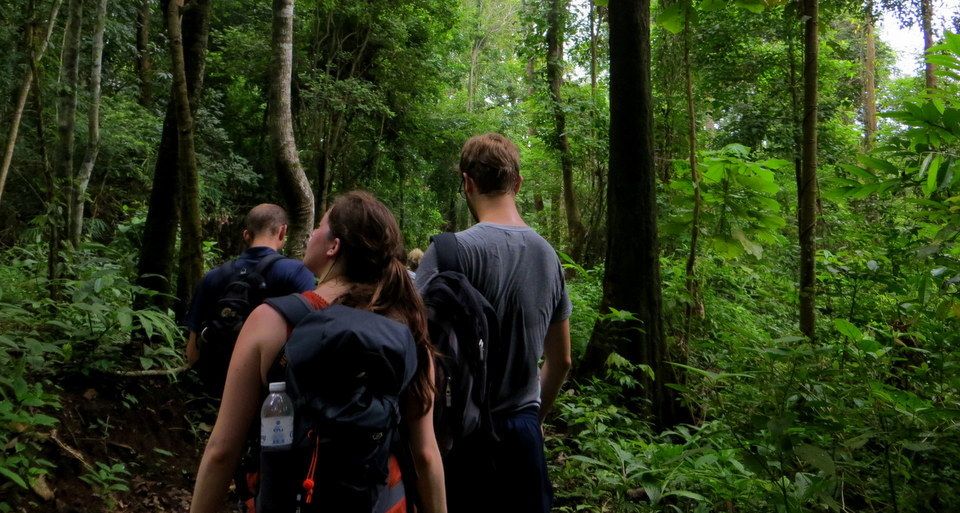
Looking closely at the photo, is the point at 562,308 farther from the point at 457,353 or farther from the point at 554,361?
the point at 457,353

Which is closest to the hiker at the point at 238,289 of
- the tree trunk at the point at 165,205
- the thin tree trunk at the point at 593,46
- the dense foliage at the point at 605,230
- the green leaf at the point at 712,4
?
the dense foliage at the point at 605,230

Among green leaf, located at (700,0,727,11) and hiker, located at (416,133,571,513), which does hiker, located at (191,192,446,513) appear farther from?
green leaf, located at (700,0,727,11)

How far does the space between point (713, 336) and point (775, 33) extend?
795cm

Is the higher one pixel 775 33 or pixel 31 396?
pixel 775 33

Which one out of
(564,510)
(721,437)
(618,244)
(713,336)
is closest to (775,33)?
(713,336)

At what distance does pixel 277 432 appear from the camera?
1679mm

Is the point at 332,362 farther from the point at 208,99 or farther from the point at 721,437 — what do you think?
the point at 208,99

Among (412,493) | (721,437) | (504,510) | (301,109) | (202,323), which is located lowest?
(721,437)

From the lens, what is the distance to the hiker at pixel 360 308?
182 centimetres

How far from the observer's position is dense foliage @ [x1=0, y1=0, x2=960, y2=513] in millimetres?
3062

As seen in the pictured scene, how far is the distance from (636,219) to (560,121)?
10.8m

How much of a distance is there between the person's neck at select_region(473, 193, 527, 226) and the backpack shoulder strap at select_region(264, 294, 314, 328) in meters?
0.86

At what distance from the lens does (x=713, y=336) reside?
7.20m

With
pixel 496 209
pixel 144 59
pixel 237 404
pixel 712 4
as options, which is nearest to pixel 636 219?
pixel 712 4
